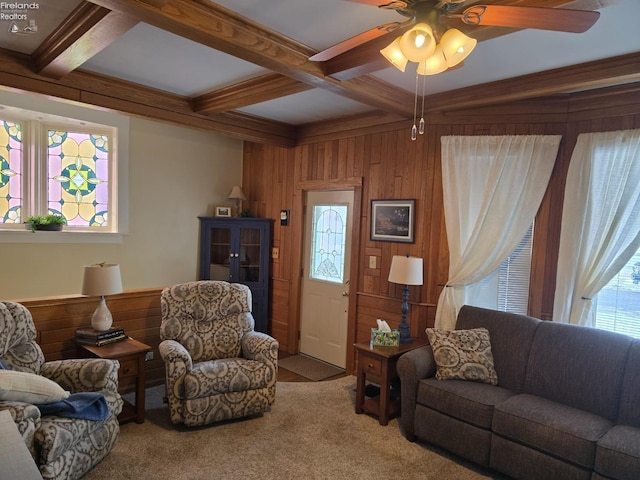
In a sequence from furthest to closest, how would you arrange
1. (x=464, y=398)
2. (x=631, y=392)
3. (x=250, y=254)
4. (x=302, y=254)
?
(x=250, y=254) < (x=302, y=254) < (x=464, y=398) < (x=631, y=392)

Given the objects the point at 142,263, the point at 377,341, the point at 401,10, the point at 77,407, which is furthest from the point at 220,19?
the point at 142,263

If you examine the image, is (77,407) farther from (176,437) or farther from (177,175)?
(177,175)

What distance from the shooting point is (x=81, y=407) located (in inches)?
95.3

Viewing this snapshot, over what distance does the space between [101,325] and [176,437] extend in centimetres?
106

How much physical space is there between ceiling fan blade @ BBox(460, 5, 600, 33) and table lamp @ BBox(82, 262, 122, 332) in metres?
2.97

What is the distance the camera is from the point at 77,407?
7.87 ft

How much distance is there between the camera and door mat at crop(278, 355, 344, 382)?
4.40 m

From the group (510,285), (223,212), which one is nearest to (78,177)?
(223,212)

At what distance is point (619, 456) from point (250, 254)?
4129 millimetres

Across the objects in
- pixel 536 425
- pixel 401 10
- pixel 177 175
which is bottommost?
pixel 536 425

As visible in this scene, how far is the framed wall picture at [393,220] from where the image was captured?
3.92 meters

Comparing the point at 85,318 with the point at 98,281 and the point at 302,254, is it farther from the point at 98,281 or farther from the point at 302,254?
the point at 302,254

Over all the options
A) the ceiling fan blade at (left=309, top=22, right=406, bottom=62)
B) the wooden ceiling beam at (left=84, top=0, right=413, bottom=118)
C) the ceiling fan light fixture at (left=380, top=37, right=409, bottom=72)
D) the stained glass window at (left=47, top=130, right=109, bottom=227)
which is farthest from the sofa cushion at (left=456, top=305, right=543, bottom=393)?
the stained glass window at (left=47, top=130, right=109, bottom=227)

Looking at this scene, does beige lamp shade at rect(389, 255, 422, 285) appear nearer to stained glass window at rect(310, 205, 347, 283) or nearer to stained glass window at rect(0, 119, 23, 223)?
stained glass window at rect(310, 205, 347, 283)
